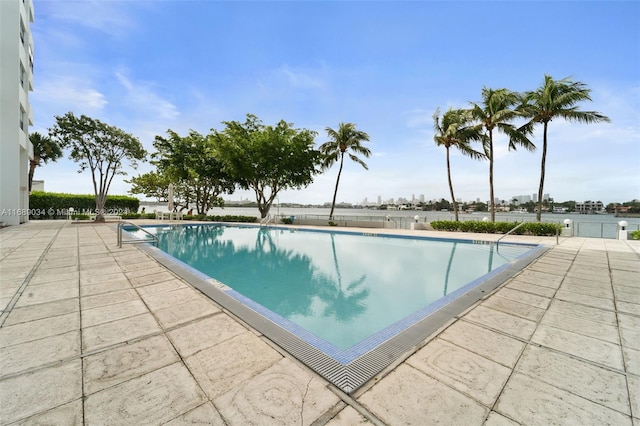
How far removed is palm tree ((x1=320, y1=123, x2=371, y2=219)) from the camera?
20281 mm

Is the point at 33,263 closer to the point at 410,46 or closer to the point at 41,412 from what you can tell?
the point at 41,412

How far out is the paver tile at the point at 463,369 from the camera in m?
1.99

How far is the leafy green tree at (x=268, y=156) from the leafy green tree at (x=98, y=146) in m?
6.57

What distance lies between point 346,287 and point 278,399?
4.26 metres

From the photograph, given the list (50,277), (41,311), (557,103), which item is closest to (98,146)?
(50,277)

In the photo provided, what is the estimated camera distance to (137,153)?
19672 millimetres

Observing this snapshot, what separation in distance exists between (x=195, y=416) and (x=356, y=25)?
12916 mm

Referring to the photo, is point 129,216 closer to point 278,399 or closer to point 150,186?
point 150,186

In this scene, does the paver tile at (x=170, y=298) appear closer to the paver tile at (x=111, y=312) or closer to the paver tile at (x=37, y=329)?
the paver tile at (x=111, y=312)

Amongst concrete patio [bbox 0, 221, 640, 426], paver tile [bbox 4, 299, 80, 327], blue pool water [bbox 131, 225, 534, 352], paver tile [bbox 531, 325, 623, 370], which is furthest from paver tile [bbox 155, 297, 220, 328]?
paver tile [bbox 531, 325, 623, 370]

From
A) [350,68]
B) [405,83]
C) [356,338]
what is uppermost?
[350,68]

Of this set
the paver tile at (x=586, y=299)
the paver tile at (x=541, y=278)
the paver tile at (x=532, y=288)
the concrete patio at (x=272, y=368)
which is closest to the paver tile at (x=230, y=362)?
the concrete patio at (x=272, y=368)

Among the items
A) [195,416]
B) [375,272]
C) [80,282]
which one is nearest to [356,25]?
[375,272]

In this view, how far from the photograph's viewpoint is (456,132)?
16328 mm
